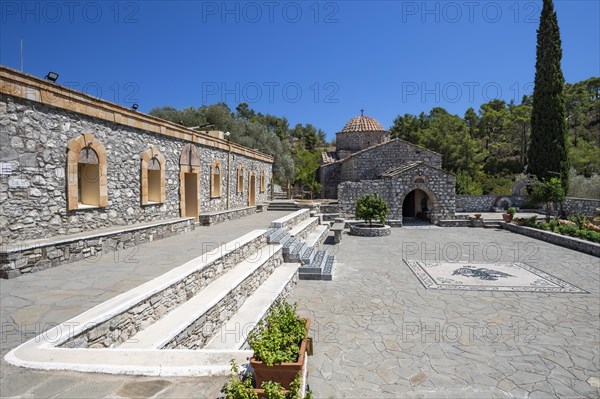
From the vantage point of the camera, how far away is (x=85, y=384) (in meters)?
2.58

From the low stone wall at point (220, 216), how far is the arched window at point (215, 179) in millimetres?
1045

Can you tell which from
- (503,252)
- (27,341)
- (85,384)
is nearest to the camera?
(85,384)

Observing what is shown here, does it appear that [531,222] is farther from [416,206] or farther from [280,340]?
[280,340]

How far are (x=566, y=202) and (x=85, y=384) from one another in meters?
27.1

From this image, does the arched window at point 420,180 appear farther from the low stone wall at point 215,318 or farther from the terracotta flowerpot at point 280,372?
the terracotta flowerpot at point 280,372

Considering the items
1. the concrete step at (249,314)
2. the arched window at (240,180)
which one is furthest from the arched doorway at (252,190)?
the concrete step at (249,314)

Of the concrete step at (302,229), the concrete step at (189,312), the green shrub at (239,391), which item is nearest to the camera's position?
the green shrub at (239,391)

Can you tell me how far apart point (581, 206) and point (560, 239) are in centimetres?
911

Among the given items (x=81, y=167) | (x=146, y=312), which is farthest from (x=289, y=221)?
(x=146, y=312)

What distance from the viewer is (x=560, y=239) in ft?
46.4

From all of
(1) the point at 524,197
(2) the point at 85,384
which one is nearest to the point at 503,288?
(2) the point at 85,384

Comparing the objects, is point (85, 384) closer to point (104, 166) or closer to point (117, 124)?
point (104, 166)

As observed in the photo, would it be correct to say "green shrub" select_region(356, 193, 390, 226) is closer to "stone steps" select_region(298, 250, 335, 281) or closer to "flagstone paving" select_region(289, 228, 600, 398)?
"flagstone paving" select_region(289, 228, 600, 398)

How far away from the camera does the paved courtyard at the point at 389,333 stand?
2875 millimetres
